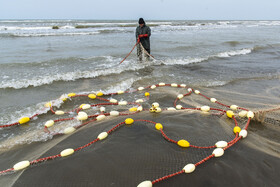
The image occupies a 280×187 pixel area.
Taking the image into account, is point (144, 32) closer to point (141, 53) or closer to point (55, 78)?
point (141, 53)

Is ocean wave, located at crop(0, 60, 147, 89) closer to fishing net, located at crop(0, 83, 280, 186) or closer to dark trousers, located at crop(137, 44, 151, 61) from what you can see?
dark trousers, located at crop(137, 44, 151, 61)

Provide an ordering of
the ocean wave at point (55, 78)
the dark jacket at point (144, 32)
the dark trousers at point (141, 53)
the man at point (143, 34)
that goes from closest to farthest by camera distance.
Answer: the ocean wave at point (55, 78) < the man at point (143, 34) < the dark jacket at point (144, 32) < the dark trousers at point (141, 53)

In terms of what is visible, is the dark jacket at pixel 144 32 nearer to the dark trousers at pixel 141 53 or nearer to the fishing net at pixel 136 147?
the dark trousers at pixel 141 53

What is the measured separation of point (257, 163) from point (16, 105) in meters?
4.65

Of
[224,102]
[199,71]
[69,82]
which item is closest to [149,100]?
[224,102]

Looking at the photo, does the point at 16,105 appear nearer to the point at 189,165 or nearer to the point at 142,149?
the point at 142,149

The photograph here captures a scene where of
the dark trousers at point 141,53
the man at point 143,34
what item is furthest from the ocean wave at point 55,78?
the man at point 143,34

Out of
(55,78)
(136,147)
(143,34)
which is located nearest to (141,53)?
(143,34)

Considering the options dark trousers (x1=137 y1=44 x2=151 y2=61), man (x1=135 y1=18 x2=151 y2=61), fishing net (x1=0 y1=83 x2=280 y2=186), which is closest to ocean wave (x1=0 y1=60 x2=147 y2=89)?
dark trousers (x1=137 y1=44 x2=151 y2=61)

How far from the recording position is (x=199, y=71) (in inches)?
289

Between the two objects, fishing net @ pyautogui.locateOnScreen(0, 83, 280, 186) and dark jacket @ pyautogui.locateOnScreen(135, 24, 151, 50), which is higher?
dark jacket @ pyautogui.locateOnScreen(135, 24, 151, 50)

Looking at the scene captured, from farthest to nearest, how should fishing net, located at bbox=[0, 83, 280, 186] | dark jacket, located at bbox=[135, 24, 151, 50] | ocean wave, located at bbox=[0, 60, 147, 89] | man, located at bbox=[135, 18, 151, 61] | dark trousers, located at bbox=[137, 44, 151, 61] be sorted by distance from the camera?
dark trousers, located at bbox=[137, 44, 151, 61] → dark jacket, located at bbox=[135, 24, 151, 50] → man, located at bbox=[135, 18, 151, 61] → ocean wave, located at bbox=[0, 60, 147, 89] → fishing net, located at bbox=[0, 83, 280, 186]

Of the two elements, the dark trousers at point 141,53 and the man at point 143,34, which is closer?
the man at point 143,34

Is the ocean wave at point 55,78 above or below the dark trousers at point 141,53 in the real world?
below
